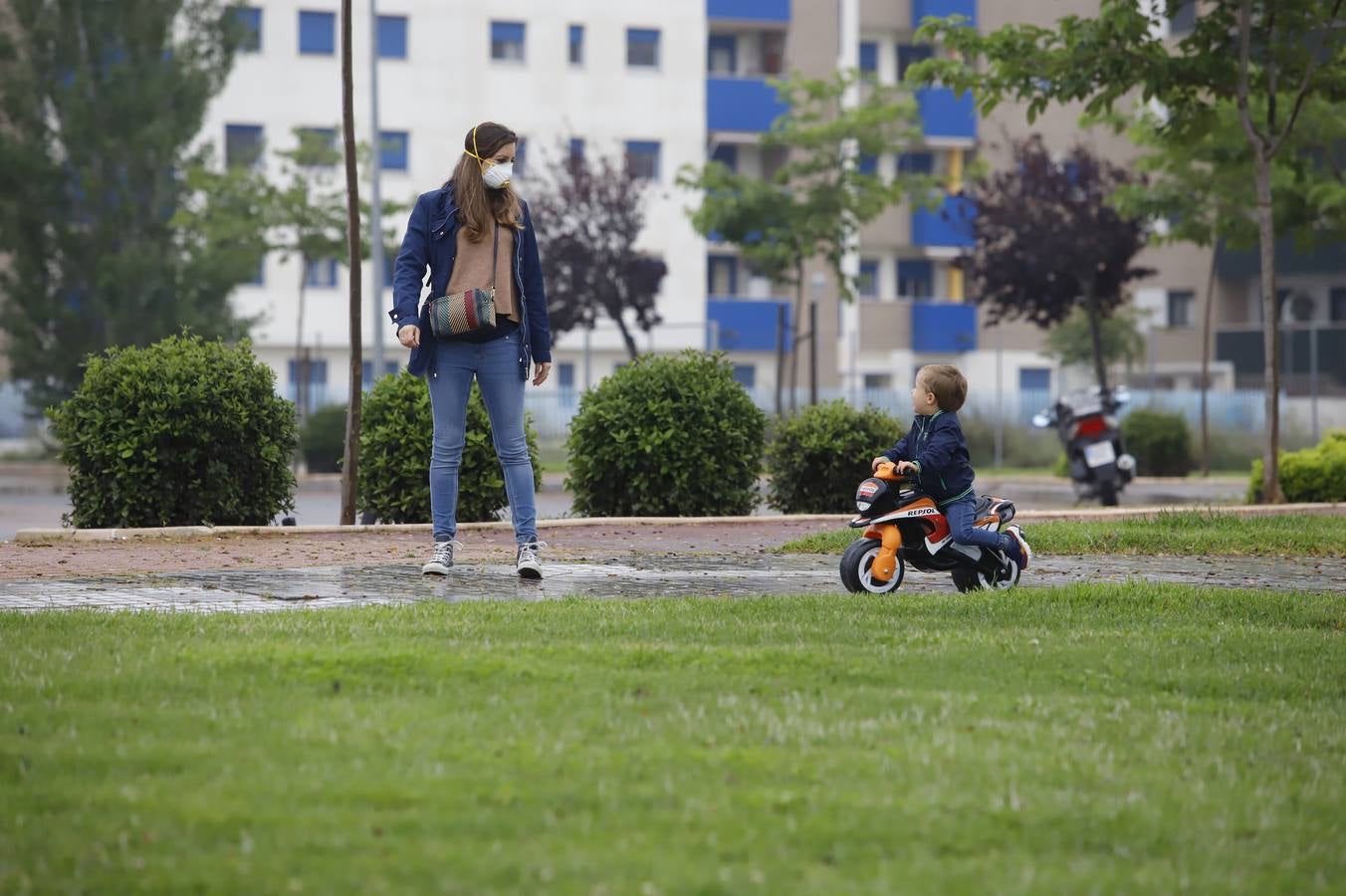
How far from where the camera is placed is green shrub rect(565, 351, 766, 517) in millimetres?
14398

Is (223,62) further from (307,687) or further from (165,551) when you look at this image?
(307,687)

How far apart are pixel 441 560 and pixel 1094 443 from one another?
11.9 meters

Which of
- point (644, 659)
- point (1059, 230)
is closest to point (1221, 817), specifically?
point (644, 659)

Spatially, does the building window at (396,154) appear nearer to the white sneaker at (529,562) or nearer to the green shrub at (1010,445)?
the green shrub at (1010,445)

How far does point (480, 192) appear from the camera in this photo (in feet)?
29.9

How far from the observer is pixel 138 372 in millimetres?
12961

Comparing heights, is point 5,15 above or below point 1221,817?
above

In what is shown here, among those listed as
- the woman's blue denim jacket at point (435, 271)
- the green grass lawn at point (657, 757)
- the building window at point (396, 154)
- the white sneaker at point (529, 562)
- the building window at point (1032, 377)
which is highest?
the building window at point (396, 154)

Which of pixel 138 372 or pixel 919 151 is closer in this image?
pixel 138 372

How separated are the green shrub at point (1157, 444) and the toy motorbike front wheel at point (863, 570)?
67.7 feet

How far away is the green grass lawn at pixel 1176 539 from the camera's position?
1165cm

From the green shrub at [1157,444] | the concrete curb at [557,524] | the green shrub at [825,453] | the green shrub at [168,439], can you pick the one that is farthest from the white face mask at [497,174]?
the green shrub at [1157,444]

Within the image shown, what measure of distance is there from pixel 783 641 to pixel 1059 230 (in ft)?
88.0

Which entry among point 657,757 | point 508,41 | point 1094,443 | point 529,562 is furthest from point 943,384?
point 508,41
